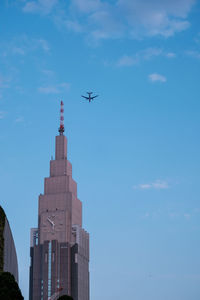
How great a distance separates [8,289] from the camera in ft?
252

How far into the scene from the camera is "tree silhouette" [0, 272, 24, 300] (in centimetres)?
7569

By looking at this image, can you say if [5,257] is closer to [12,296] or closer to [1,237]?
[1,237]

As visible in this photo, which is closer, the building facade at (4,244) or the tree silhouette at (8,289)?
the tree silhouette at (8,289)

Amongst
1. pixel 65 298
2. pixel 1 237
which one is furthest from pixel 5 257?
pixel 65 298

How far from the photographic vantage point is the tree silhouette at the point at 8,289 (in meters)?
75.7

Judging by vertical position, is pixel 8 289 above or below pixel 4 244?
below

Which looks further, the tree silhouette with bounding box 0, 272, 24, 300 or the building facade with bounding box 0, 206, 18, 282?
the building facade with bounding box 0, 206, 18, 282

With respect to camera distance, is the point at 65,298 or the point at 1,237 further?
the point at 1,237

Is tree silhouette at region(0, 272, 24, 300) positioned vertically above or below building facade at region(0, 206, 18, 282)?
below

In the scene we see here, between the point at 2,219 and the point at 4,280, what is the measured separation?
27.4m

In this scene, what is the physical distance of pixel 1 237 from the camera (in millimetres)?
104250

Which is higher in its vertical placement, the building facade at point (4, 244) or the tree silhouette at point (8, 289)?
the building facade at point (4, 244)

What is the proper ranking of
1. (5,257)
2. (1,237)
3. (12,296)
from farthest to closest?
(5,257)
(1,237)
(12,296)

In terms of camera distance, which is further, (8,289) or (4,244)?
(4,244)
